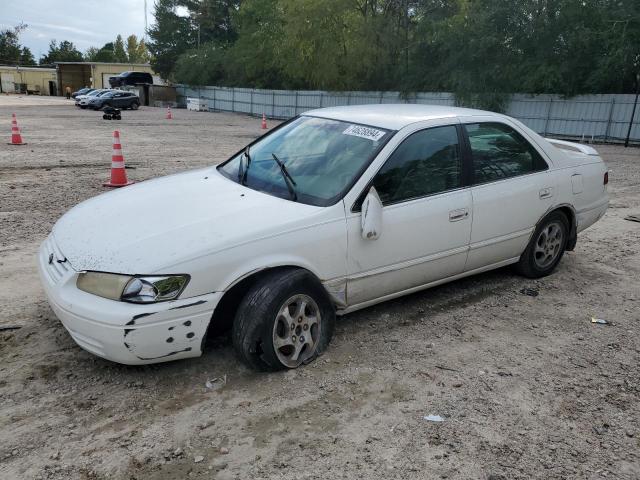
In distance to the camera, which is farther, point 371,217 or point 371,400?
point 371,217

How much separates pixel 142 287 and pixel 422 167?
7.08 feet

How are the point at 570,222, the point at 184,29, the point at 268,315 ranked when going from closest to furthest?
the point at 268,315 < the point at 570,222 < the point at 184,29

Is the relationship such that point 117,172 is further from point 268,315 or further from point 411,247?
point 268,315

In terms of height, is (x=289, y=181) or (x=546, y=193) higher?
(x=289, y=181)

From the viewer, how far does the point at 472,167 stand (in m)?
4.14

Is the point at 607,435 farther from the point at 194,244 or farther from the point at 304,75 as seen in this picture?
the point at 304,75

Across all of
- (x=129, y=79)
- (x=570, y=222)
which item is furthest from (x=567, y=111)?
(x=129, y=79)

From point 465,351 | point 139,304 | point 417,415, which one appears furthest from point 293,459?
point 465,351

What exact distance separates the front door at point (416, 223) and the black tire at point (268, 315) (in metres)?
0.40

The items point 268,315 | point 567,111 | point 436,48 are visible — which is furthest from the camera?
point 436,48

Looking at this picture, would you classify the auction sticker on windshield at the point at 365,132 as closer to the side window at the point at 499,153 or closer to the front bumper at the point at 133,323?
the side window at the point at 499,153

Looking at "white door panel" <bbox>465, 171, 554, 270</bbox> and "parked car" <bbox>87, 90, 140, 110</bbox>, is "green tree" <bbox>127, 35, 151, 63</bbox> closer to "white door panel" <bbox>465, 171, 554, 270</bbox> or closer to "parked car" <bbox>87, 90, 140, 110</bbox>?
"parked car" <bbox>87, 90, 140, 110</bbox>

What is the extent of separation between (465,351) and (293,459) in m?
1.61

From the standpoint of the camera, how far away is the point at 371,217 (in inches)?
133
